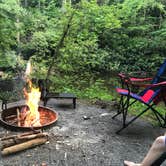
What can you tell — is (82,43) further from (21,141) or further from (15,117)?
(21,141)

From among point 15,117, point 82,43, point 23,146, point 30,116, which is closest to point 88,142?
point 23,146

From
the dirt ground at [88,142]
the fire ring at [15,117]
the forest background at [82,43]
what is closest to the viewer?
the dirt ground at [88,142]

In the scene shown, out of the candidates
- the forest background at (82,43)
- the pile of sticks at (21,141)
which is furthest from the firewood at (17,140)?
the forest background at (82,43)

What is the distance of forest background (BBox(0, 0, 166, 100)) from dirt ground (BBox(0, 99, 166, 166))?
1.36 meters

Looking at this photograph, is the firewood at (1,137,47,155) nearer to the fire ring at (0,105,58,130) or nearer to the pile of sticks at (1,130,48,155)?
the pile of sticks at (1,130,48,155)

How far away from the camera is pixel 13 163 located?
8.76ft

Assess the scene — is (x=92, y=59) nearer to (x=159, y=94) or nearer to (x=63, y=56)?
(x=63, y=56)

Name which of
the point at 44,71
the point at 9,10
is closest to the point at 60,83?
the point at 44,71

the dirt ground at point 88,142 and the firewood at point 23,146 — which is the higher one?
the firewood at point 23,146

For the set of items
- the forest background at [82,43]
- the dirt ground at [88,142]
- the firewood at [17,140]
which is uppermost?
the forest background at [82,43]

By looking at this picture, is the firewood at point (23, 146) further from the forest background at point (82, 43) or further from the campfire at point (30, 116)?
the forest background at point (82, 43)

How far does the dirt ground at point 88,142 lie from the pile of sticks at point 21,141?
0.17ft

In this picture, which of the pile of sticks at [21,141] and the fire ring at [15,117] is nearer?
the pile of sticks at [21,141]

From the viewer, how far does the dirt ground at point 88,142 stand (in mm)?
2785
